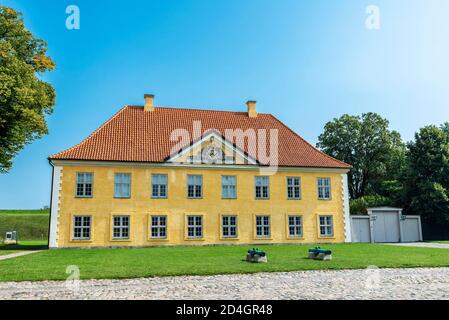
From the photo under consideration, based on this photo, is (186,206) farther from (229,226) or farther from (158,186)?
(229,226)

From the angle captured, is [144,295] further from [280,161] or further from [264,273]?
[280,161]

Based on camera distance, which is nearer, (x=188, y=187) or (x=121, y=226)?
(x=121, y=226)

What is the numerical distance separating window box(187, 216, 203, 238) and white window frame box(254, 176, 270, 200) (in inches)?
184

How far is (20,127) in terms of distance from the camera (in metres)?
25.5

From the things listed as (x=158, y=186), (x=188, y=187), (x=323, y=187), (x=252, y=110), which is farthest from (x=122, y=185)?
(x=323, y=187)

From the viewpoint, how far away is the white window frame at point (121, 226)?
1091 inches

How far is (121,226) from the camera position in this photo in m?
27.8

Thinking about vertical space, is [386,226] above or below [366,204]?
below

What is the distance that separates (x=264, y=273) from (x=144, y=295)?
5.04 meters

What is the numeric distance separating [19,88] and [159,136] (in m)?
10.2

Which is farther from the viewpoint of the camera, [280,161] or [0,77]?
[280,161]

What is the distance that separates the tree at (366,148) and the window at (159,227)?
98.7 ft

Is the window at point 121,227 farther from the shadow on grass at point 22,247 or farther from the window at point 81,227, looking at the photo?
the shadow on grass at point 22,247
